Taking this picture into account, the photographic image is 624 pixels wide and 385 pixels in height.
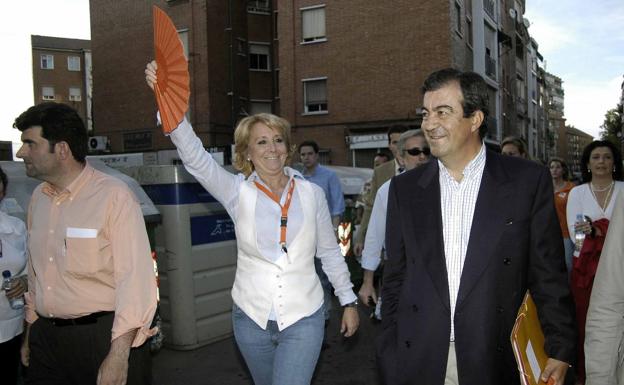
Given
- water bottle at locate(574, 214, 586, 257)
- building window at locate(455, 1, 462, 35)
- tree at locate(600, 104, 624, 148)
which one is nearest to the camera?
water bottle at locate(574, 214, 586, 257)

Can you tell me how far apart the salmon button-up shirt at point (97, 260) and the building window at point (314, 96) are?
2143 cm

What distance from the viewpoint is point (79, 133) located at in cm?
288

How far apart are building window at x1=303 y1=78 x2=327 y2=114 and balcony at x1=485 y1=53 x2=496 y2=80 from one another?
10029 millimetres

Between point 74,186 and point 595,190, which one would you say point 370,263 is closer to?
point 74,186

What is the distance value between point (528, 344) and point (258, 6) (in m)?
27.2

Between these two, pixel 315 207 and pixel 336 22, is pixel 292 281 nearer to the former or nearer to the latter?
pixel 315 207

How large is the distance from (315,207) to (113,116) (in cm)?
2661

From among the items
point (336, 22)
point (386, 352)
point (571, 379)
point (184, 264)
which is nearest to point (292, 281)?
point (386, 352)

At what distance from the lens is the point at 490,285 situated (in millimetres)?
2365

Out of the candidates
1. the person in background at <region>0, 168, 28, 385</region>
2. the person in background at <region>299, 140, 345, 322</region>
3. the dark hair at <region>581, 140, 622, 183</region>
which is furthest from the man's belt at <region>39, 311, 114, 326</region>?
the dark hair at <region>581, 140, 622, 183</region>

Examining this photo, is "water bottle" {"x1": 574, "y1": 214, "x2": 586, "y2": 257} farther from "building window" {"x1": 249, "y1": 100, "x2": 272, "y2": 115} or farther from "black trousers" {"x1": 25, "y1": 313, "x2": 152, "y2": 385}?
"building window" {"x1": 249, "y1": 100, "x2": 272, "y2": 115}

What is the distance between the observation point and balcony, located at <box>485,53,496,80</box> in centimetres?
2932

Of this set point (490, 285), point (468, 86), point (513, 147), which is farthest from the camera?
point (513, 147)

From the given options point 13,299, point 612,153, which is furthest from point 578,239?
point 13,299
